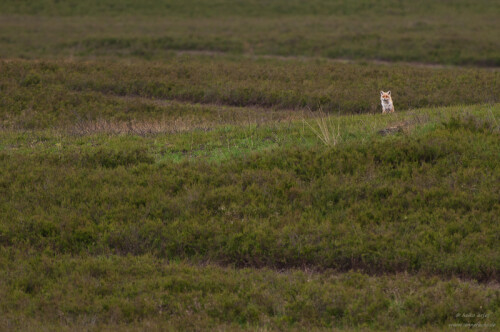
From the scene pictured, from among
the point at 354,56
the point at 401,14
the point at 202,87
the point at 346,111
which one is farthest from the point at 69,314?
the point at 401,14

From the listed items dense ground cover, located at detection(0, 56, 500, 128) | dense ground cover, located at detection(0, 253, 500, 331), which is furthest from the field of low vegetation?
dense ground cover, located at detection(0, 56, 500, 128)

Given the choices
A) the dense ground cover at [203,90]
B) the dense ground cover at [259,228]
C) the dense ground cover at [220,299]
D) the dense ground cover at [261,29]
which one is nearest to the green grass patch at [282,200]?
the dense ground cover at [259,228]

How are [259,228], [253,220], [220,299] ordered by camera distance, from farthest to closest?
[253,220] < [259,228] < [220,299]

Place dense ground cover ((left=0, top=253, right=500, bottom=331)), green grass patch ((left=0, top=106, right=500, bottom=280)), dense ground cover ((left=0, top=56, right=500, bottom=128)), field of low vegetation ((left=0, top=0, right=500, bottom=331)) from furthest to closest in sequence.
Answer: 1. dense ground cover ((left=0, top=56, right=500, bottom=128))
2. green grass patch ((left=0, top=106, right=500, bottom=280))
3. field of low vegetation ((left=0, top=0, right=500, bottom=331))
4. dense ground cover ((left=0, top=253, right=500, bottom=331))

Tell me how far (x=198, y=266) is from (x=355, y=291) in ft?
8.97

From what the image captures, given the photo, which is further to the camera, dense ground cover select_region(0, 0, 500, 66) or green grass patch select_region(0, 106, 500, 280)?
dense ground cover select_region(0, 0, 500, 66)

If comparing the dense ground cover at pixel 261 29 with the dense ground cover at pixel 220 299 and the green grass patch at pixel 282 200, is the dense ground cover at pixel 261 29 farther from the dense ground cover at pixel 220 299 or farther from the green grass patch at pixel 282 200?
the dense ground cover at pixel 220 299

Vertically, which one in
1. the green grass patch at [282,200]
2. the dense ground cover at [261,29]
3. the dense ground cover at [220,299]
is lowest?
the dense ground cover at [220,299]

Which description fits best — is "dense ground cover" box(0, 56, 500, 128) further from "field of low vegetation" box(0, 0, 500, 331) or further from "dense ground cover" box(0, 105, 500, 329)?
"dense ground cover" box(0, 105, 500, 329)

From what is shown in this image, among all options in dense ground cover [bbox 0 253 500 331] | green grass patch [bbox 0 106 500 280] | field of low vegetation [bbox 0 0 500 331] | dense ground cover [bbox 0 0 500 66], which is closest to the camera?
dense ground cover [bbox 0 253 500 331]

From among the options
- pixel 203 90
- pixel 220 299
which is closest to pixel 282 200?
pixel 220 299

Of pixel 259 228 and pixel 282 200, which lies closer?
Answer: pixel 259 228

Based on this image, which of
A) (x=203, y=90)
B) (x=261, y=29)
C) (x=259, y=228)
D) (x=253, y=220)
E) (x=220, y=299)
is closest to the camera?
(x=220, y=299)

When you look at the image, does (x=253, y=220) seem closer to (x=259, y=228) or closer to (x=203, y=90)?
(x=259, y=228)
